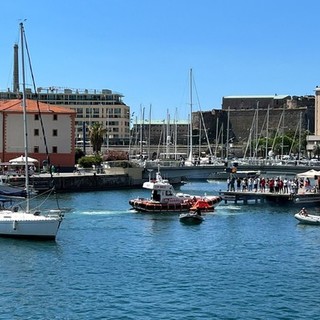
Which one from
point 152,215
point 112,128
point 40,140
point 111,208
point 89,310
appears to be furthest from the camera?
point 112,128

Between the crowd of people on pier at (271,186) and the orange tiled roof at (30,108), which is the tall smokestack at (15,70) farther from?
the crowd of people on pier at (271,186)

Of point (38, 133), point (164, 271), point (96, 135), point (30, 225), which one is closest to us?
point (164, 271)

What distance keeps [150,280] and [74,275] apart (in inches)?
162

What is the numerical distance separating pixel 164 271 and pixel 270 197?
40.4 m

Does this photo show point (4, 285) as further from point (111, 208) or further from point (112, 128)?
point (112, 128)

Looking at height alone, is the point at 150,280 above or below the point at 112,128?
below

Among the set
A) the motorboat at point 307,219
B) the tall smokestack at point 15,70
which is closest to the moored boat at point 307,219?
the motorboat at point 307,219

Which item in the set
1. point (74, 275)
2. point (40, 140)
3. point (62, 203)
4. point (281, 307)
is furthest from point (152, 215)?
point (40, 140)

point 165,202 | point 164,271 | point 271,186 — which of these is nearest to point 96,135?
point 271,186

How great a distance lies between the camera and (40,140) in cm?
11156

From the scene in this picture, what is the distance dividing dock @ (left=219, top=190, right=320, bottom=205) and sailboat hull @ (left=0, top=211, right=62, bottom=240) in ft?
108

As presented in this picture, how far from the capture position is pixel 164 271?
42.0 metres

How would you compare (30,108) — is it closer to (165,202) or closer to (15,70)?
(165,202)

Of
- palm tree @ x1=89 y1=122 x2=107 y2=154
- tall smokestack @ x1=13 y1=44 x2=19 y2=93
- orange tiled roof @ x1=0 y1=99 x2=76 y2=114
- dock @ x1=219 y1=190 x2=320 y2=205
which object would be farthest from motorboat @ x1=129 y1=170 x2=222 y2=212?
tall smokestack @ x1=13 y1=44 x2=19 y2=93
